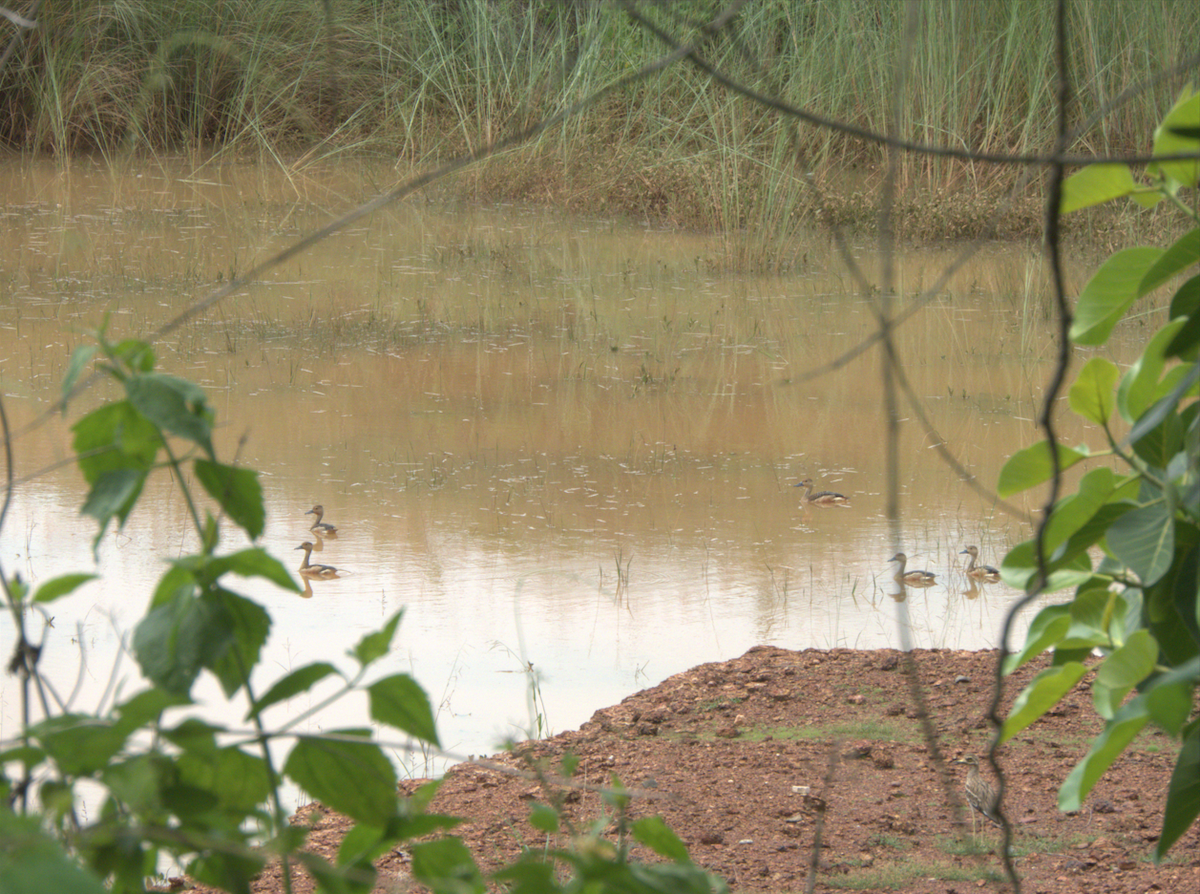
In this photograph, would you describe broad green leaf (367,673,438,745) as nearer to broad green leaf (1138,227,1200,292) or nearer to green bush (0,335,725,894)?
green bush (0,335,725,894)

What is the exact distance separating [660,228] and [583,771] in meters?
8.83

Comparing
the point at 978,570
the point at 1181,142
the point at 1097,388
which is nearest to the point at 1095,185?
the point at 1181,142

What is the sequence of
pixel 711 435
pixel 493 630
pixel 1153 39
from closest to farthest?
1. pixel 493 630
2. pixel 711 435
3. pixel 1153 39

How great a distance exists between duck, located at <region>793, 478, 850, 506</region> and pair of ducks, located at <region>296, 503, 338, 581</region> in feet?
6.27

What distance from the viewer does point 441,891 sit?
2.70ft

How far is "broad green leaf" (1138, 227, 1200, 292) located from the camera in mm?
1488

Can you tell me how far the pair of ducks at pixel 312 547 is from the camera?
15.0 feet

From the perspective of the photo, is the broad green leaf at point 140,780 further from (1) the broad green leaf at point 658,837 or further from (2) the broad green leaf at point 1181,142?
(2) the broad green leaf at point 1181,142

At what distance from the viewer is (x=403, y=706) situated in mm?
956

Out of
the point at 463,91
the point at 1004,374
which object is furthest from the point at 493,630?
the point at 463,91

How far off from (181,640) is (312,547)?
3.95 m

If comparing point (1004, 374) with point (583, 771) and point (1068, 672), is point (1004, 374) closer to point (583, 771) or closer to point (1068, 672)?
point (583, 771)

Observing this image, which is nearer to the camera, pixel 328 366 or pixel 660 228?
pixel 328 366

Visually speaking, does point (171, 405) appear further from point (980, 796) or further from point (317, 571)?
point (317, 571)
